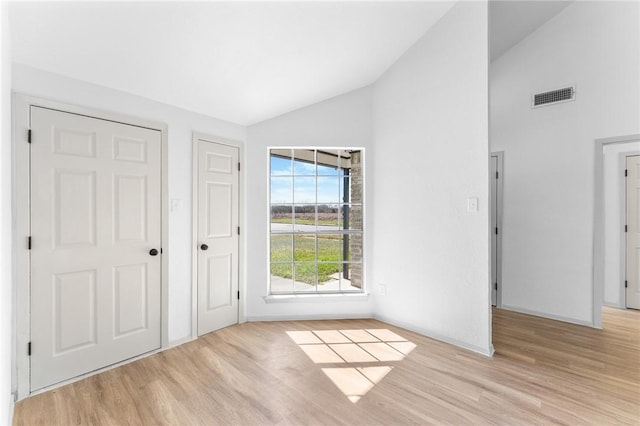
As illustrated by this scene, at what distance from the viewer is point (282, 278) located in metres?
3.75

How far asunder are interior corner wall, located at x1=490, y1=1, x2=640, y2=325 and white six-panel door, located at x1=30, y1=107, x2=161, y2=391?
4.21m

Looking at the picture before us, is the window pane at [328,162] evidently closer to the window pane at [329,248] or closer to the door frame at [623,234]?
the window pane at [329,248]

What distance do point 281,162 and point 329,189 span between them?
671 mm

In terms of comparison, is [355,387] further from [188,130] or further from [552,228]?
[552,228]

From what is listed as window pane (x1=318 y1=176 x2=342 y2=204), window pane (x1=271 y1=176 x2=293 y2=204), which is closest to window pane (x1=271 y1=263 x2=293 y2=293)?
window pane (x1=271 y1=176 x2=293 y2=204)

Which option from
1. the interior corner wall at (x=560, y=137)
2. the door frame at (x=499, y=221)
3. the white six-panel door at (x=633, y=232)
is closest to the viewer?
the interior corner wall at (x=560, y=137)

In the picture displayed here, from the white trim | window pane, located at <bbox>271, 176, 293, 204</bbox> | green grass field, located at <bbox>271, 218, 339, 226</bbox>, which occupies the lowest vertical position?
the white trim

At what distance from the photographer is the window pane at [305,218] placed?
3.71 m

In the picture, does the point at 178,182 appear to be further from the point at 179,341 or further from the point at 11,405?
the point at 11,405

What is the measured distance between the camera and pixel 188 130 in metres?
3.07

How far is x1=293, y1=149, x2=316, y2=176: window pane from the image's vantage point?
146 inches

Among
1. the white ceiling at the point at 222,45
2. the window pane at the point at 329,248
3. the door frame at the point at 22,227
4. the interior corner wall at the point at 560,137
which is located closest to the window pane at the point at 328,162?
the white ceiling at the point at 222,45

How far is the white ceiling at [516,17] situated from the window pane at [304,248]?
118 inches

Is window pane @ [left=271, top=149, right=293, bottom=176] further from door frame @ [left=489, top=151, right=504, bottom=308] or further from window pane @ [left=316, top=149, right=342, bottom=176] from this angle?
door frame @ [left=489, top=151, right=504, bottom=308]
